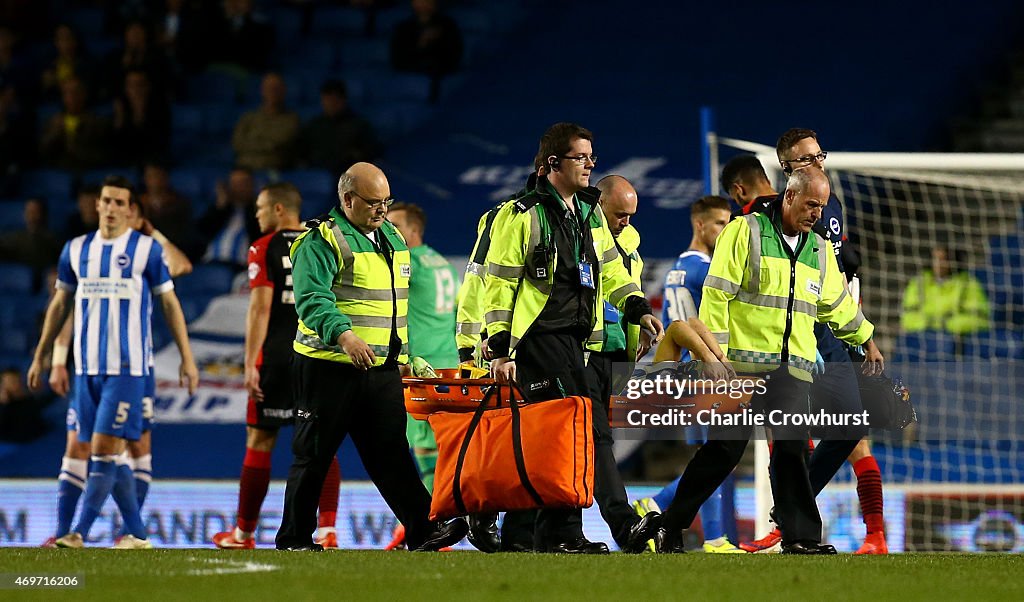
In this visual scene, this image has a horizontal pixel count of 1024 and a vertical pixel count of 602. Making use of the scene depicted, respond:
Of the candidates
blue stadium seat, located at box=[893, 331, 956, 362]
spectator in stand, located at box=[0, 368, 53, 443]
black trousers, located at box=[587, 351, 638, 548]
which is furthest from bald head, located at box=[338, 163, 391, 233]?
spectator in stand, located at box=[0, 368, 53, 443]

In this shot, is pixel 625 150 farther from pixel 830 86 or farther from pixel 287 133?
pixel 287 133

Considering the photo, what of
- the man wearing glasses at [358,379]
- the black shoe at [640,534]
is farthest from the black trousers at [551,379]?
the man wearing glasses at [358,379]

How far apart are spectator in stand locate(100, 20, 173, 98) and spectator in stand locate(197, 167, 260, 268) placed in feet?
6.59

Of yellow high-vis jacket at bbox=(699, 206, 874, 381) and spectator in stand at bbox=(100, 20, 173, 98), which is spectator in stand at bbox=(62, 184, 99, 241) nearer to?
spectator in stand at bbox=(100, 20, 173, 98)

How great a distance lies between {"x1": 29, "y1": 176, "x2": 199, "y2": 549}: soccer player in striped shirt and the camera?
8555 millimetres

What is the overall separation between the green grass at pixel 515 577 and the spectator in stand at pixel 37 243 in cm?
900

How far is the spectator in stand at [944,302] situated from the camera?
41.7 ft

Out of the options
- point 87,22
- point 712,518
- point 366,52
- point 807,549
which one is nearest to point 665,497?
point 712,518

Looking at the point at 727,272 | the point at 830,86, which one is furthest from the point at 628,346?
the point at 830,86

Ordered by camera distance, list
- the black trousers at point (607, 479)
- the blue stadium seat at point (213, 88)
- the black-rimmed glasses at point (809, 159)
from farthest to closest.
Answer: the blue stadium seat at point (213, 88) < the black-rimmed glasses at point (809, 159) < the black trousers at point (607, 479)

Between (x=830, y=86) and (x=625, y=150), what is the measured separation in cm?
233

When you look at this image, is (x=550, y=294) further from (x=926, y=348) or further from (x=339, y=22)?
(x=339, y=22)

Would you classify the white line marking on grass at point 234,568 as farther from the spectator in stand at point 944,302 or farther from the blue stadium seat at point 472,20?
the blue stadium seat at point 472,20

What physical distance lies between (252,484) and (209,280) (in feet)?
21.6
